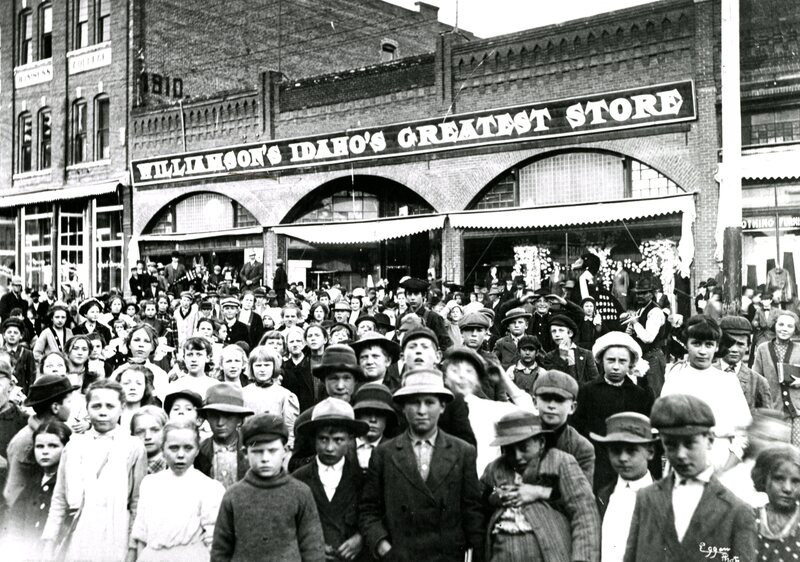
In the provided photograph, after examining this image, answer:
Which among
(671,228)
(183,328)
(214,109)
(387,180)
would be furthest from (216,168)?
(671,228)

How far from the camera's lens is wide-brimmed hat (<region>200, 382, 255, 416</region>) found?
16.6 ft

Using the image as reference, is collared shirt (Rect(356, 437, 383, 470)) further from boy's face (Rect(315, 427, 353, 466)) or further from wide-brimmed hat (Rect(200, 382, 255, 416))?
wide-brimmed hat (Rect(200, 382, 255, 416))

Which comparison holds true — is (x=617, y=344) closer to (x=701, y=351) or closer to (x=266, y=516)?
(x=701, y=351)

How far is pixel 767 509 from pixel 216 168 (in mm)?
20356

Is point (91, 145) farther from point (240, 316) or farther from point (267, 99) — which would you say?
point (240, 316)

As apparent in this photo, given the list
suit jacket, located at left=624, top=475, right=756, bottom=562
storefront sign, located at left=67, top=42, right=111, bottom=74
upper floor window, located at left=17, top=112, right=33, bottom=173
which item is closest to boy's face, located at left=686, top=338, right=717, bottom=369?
suit jacket, located at left=624, top=475, right=756, bottom=562

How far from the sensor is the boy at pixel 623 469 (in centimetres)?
399

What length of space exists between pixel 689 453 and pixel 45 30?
1157 inches

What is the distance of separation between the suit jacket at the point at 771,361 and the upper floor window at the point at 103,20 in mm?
23769

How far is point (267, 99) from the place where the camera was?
2116 centimetres

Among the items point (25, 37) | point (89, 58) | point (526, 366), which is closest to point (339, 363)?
point (526, 366)

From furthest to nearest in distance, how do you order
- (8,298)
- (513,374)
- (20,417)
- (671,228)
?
(671,228) < (8,298) < (513,374) < (20,417)

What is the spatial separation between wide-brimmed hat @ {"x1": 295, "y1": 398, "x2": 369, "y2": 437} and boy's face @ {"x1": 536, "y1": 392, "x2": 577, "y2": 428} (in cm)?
100

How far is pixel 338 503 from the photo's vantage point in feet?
14.0
